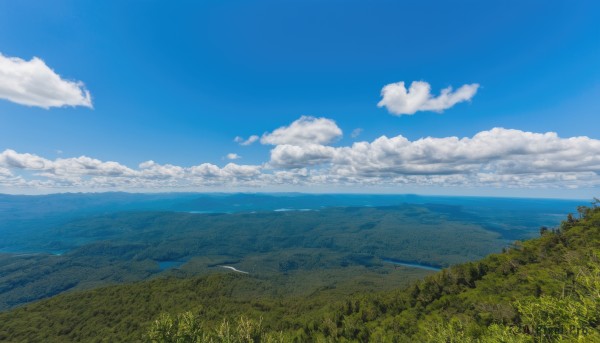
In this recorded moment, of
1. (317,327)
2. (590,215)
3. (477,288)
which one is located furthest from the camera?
(590,215)

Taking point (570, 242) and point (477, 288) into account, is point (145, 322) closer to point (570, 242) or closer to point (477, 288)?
point (477, 288)

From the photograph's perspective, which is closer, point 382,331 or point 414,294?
point 382,331

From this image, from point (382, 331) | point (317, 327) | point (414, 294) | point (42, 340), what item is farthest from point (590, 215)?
point (42, 340)

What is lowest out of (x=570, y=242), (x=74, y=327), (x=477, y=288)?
(x=74, y=327)

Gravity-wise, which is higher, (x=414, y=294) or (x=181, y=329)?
(x=181, y=329)

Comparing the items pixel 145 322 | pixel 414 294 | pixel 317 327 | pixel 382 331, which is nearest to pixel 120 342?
pixel 145 322

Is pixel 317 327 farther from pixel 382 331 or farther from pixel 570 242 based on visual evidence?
pixel 570 242

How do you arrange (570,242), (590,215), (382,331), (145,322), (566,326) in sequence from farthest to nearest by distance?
(145,322)
(590,215)
(570,242)
(382,331)
(566,326)
